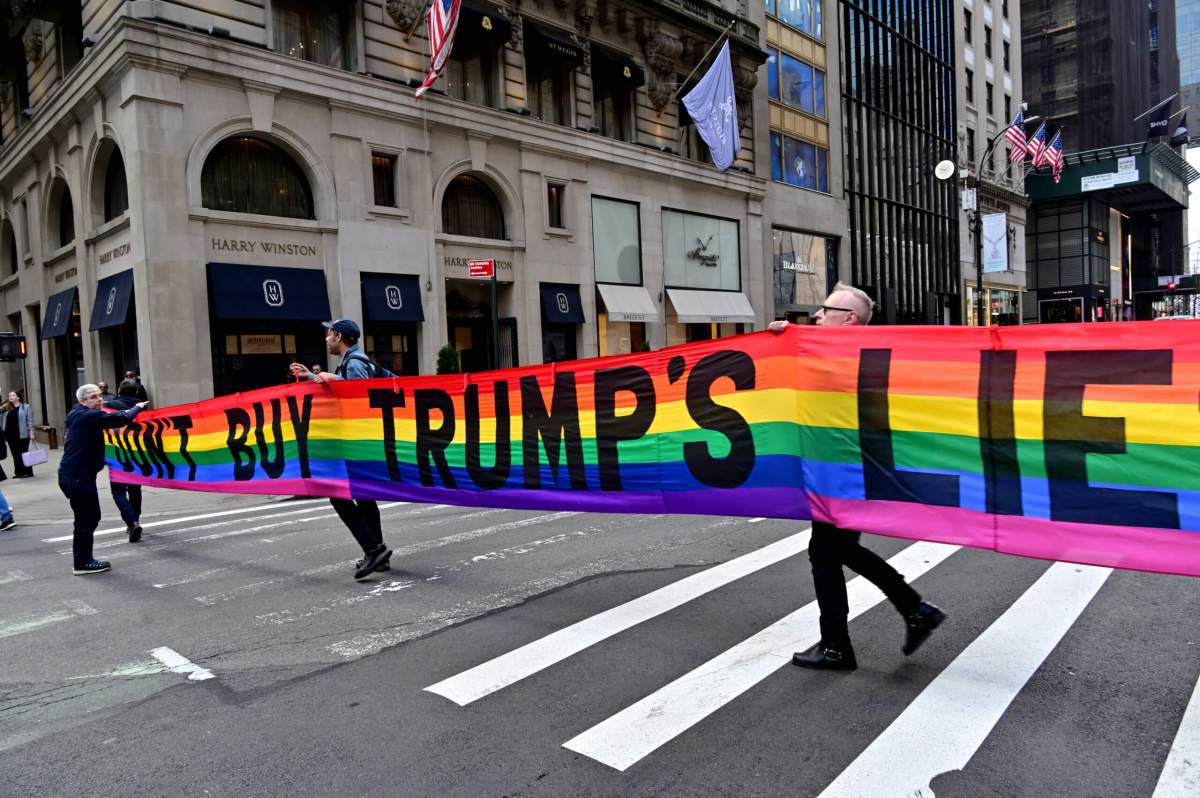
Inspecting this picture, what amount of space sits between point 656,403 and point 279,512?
7619 mm

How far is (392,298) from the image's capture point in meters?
21.5

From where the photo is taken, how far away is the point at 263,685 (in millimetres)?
4496

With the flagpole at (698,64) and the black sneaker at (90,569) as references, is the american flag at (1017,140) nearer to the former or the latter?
the flagpole at (698,64)

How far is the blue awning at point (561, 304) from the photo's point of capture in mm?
25438

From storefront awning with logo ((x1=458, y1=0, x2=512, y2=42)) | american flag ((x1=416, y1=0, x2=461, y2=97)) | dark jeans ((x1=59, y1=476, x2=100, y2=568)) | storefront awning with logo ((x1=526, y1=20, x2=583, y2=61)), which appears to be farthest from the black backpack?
storefront awning with logo ((x1=526, y1=20, x2=583, y2=61))

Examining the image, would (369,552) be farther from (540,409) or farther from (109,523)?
(109,523)

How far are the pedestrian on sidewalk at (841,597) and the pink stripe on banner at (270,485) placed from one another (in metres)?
4.51

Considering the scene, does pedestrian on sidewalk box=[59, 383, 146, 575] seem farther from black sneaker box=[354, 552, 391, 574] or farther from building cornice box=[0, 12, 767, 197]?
building cornice box=[0, 12, 767, 197]

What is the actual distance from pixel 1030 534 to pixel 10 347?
72.5 feet

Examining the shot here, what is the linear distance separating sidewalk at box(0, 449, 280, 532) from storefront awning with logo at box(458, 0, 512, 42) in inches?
610

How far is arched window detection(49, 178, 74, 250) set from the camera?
23484 millimetres

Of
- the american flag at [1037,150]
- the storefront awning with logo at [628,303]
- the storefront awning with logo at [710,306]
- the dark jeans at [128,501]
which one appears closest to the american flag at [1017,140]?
the american flag at [1037,150]

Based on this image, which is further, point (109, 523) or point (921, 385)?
point (109, 523)

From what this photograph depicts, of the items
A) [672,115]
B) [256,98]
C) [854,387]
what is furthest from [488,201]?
[854,387]
